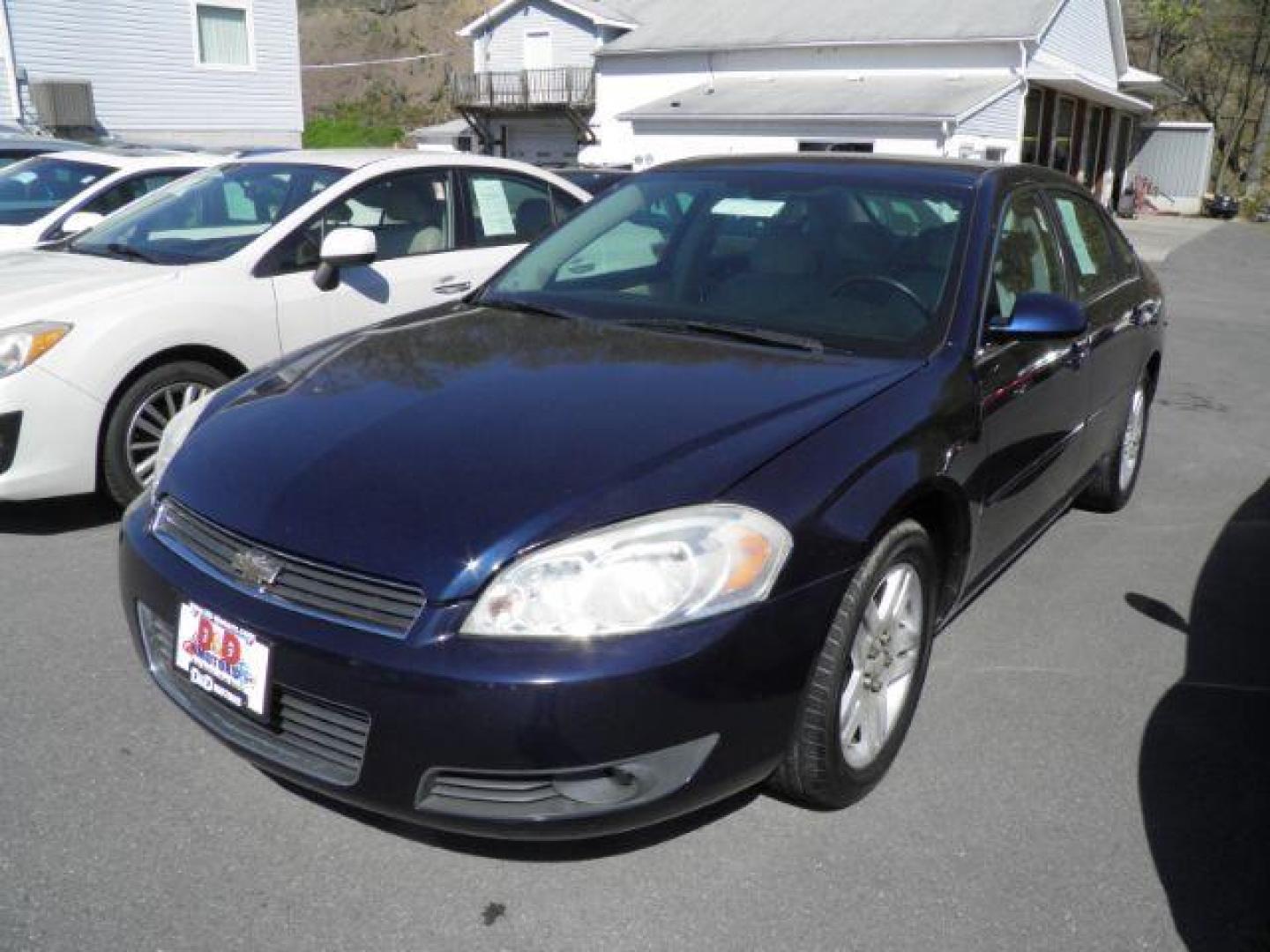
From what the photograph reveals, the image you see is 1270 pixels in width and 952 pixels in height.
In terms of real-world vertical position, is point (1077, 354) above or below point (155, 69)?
below

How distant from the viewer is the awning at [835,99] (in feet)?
76.6

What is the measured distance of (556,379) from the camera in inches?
118

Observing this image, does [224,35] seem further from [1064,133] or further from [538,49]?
[1064,133]

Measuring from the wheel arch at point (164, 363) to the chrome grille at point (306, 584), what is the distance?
2.27 meters

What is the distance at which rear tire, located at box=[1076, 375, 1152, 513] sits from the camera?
5.10 metres

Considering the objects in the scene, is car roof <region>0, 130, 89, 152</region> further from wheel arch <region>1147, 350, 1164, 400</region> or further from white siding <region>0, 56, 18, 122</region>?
wheel arch <region>1147, 350, 1164, 400</region>

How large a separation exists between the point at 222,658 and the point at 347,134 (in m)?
46.6

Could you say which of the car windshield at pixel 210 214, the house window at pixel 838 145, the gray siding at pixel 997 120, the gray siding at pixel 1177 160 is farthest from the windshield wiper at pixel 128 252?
the gray siding at pixel 1177 160

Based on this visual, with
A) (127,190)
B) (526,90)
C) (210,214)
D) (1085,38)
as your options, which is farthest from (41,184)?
(526,90)

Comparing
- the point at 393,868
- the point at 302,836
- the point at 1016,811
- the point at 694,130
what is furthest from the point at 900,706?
the point at 694,130

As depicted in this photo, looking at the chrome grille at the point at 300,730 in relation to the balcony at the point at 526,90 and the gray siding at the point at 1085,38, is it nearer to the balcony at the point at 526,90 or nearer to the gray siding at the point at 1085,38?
the gray siding at the point at 1085,38

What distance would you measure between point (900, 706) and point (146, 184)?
307 inches

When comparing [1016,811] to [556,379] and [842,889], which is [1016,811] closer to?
[842,889]

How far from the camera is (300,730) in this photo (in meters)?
2.40
